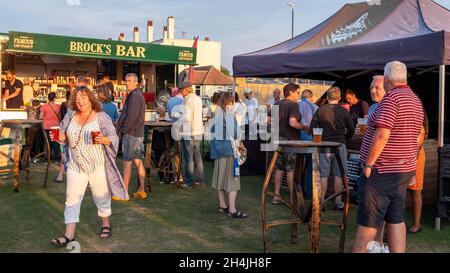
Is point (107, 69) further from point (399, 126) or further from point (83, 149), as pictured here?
point (399, 126)

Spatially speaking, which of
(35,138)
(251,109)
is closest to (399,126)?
(35,138)

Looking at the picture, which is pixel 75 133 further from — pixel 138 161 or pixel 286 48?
pixel 286 48

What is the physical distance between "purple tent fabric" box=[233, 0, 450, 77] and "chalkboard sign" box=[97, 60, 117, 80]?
7675 millimetres

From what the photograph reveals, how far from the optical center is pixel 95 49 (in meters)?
13.5

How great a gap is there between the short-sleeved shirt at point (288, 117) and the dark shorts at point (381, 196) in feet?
9.84

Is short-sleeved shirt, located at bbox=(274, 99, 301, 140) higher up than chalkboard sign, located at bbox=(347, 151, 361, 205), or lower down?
higher up

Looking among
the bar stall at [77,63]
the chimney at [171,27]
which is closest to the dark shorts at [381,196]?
the bar stall at [77,63]

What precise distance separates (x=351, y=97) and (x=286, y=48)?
1.34 metres

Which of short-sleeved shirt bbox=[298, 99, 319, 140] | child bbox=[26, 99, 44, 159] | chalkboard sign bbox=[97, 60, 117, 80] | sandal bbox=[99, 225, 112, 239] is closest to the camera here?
sandal bbox=[99, 225, 112, 239]

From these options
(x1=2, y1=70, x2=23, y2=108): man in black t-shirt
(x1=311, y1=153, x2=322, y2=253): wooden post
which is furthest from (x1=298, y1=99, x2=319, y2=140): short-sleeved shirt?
(x1=2, y1=70, x2=23, y2=108): man in black t-shirt

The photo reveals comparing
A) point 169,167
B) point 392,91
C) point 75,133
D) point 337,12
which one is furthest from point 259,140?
point 392,91

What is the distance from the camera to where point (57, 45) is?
507 inches

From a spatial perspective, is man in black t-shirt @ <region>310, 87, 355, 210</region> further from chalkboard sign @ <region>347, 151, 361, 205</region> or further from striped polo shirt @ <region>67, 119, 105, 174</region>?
striped polo shirt @ <region>67, 119, 105, 174</region>

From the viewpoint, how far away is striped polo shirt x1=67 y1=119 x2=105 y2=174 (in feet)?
15.5
